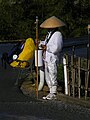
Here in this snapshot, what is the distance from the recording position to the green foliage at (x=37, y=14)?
100.0 ft

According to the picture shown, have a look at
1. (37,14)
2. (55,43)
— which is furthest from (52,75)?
(37,14)

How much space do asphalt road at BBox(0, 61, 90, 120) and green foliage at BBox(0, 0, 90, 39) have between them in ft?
60.3

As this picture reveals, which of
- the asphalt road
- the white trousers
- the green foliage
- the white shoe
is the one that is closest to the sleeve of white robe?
the white trousers

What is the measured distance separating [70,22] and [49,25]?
1935 centimetres

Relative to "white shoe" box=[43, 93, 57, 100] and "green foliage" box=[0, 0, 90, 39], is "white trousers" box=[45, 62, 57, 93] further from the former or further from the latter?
"green foliage" box=[0, 0, 90, 39]

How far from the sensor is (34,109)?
9883mm

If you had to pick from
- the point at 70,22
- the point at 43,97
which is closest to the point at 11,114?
the point at 43,97

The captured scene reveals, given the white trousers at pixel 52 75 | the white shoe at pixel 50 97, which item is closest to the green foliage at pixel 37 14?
the white trousers at pixel 52 75

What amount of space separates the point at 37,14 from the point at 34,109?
22.4 meters

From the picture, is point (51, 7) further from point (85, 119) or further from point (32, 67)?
point (85, 119)

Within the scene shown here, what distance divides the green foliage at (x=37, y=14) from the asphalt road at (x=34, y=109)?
723 inches

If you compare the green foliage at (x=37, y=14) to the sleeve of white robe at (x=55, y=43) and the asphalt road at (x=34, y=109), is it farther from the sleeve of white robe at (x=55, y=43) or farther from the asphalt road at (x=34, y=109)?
the sleeve of white robe at (x=55, y=43)

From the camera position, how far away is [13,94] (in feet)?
39.6

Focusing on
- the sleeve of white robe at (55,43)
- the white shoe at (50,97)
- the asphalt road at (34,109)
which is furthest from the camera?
the white shoe at (50,97)
